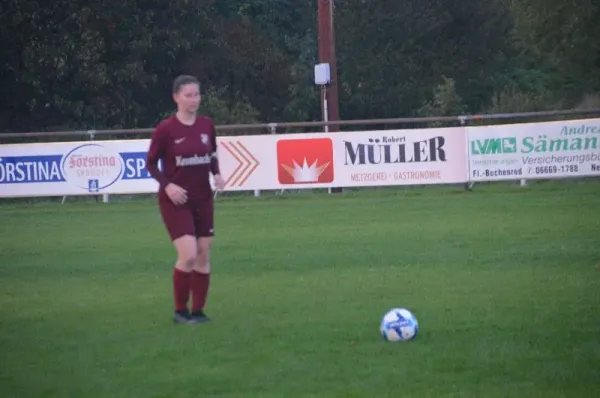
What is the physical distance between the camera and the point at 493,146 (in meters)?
23.2

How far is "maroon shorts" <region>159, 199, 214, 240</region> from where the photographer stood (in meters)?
9.25

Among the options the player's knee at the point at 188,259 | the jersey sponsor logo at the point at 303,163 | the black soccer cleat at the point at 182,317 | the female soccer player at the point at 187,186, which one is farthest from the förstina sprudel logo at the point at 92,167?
the player's knee at the point at 188,259

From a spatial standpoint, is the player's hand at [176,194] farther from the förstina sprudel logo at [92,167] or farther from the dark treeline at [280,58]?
the dark treeline at [280,58]

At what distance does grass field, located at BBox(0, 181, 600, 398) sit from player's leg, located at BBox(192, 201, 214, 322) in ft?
0.86

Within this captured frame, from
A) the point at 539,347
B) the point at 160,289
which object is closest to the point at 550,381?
the point at 539,347

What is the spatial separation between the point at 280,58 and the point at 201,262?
128 ft

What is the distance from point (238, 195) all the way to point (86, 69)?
18.0 m

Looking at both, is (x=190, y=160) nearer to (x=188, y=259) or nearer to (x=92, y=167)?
(x=188, y=259)

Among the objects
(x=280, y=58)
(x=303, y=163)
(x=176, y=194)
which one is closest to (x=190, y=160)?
(x=176, y=194)

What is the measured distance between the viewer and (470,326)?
28.7 feet

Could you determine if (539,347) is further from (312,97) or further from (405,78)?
(405,78)

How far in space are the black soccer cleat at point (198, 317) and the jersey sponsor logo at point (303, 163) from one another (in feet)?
46.5

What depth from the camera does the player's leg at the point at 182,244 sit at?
30.3 ft

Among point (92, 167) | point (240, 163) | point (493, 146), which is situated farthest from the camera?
point (92, 167)
